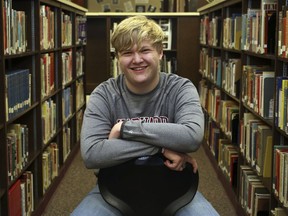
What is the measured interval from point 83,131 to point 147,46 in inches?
15.8

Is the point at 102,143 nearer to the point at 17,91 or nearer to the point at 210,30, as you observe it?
the point at 17,91

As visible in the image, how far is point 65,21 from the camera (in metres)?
4.63

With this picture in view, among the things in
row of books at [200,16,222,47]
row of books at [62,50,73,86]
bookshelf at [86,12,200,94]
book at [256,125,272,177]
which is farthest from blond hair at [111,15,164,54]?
bookshelf at [86,12,200,94]

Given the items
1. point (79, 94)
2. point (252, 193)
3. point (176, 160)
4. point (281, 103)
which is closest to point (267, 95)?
point (281, 103)

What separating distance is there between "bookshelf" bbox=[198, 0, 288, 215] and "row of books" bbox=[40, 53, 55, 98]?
1.43 m

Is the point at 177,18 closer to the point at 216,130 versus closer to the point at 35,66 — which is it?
the point at 216,130

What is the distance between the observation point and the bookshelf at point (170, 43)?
6.29 m

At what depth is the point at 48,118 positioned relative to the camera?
378 centimetres

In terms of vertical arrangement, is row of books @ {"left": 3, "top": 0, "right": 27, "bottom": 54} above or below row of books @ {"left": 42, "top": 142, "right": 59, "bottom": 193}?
above

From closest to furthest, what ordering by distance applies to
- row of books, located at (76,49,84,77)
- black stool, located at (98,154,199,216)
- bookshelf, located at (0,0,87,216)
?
1. black stool, located at (98,154,199,216)
2. bookshelf, located at (0,0,87,216)
3. row of books, located at (76,49,84,77)

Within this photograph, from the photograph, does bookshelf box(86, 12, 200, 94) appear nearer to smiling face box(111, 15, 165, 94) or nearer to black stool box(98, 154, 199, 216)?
smiling face box(111, 15, 165, 94)

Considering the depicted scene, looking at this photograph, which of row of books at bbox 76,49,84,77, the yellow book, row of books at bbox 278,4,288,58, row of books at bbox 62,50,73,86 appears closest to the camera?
row of books at bbox 278,4,288,58

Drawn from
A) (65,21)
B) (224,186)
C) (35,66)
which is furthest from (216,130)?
(35,66)

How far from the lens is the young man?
173 cm
